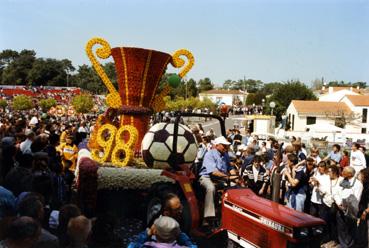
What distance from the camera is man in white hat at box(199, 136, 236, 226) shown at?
5695mm

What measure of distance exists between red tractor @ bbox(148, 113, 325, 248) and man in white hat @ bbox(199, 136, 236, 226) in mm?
124

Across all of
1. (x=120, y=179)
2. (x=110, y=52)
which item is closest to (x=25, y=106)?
(x=110, y=52)

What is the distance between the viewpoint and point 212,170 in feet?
19.9

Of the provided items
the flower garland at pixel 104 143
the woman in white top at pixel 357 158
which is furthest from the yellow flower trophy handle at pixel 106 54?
the woman in white top at pixel 357 158

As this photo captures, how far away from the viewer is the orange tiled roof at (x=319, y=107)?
46.5 m

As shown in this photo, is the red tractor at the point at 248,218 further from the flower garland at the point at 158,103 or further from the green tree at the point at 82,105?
the green tree at the point at 82,105

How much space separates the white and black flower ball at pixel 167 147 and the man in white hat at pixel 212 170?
16.3 inches

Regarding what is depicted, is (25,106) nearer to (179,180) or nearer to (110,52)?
(110,52)

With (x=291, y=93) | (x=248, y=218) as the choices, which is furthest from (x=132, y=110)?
(x=291, y=93)

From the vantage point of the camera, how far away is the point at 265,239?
4.89 m

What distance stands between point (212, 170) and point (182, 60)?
5.83m

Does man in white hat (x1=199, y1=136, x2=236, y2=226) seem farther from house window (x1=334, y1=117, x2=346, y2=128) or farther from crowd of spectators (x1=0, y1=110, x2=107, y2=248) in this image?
house window (x1=334, y1=117, x2=346, y2=128)

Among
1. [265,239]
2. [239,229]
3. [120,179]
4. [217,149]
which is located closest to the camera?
[265,239]

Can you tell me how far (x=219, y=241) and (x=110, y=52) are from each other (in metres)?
6.09
